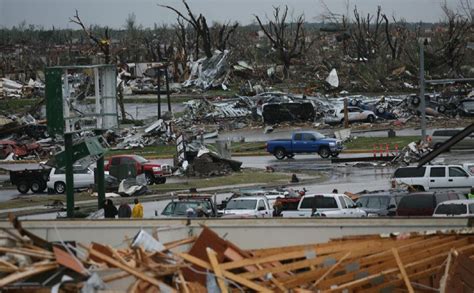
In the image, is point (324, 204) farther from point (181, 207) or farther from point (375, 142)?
point (375, 142)

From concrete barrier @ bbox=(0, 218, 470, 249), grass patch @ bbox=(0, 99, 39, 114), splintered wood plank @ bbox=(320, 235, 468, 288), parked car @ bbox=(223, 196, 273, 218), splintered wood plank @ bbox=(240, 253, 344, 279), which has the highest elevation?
splintered wood plank @ bbox=(240, 253, 344, 279)

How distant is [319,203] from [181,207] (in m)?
3.99

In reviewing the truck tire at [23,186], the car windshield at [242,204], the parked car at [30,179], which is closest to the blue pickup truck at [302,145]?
the parked car at [30,179]

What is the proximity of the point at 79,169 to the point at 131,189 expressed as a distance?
4683 mm

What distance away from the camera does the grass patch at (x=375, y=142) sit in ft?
182

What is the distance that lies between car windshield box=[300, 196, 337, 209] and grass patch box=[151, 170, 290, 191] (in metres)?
11.6

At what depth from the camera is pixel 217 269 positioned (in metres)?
11.3

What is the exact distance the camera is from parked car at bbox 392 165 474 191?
1511 inches

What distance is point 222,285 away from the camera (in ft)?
36.6

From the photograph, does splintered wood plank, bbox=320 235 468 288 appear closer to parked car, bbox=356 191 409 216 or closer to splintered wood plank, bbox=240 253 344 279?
splintered wood plank, bbox=240 253 344 279

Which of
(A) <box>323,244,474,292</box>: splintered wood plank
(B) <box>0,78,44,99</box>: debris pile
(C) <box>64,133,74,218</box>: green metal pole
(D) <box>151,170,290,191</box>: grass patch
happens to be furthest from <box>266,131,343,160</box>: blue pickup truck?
(B) <box>0,78,44,99</box>: debris pile

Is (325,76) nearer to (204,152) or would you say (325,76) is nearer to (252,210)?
(204,152)

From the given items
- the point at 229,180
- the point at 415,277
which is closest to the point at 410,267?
the point at 415,277

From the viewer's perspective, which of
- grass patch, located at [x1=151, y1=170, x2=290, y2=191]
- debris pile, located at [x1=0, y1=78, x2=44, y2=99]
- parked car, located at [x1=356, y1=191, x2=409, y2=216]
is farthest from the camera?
debris pile, located at [x1=0, y1=78, x2=44, y2=99]
